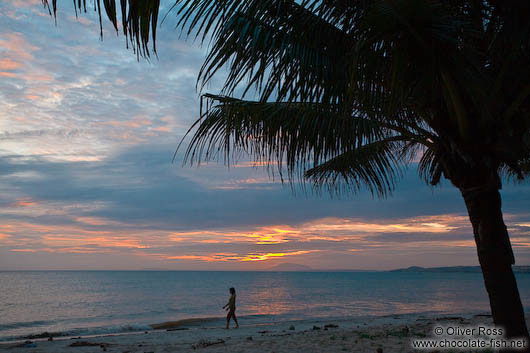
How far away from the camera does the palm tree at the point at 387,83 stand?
241 cm

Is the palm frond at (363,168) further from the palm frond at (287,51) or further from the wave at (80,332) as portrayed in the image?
the wave at (80,332)

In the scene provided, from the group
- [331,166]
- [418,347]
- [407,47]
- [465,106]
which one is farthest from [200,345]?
[407,47]

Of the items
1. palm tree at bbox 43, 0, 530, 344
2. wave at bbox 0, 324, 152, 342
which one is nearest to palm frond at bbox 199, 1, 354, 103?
palm tree at bbox 43, 0, 530, 344

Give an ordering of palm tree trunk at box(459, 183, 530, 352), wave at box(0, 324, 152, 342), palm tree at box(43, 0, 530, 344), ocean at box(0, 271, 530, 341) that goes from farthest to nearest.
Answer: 1. ocean at box(0, 271, 530, 341)
2. wave at box(0, 324, 152, 342)
3. palm tree trunk at box(459, 183, 530, 352)
4. palm tree at box(43, 0, 530, 344)

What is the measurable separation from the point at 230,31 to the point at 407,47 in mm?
1156

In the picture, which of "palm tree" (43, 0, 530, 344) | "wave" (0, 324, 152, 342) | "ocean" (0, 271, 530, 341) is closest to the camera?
"palm tree" (43, 0, 530, 344)

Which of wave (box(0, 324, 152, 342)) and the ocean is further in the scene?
the ocean

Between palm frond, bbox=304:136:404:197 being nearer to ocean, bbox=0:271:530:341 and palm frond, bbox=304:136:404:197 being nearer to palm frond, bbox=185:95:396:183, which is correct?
palm frond, bbox=185:95:396:183

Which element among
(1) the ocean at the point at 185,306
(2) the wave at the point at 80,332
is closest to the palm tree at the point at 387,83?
(2) the wave at the point at 80,332

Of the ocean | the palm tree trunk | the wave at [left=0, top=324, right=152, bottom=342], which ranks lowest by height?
the ocean

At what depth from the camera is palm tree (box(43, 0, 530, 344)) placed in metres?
2.41

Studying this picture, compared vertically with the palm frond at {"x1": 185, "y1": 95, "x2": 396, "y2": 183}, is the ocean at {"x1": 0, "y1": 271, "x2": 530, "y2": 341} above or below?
below

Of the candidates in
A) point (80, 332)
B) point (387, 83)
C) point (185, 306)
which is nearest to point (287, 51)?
point (387, 83)

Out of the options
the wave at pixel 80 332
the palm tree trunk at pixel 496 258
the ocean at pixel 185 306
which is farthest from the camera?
the ocean at pixel 185 306
